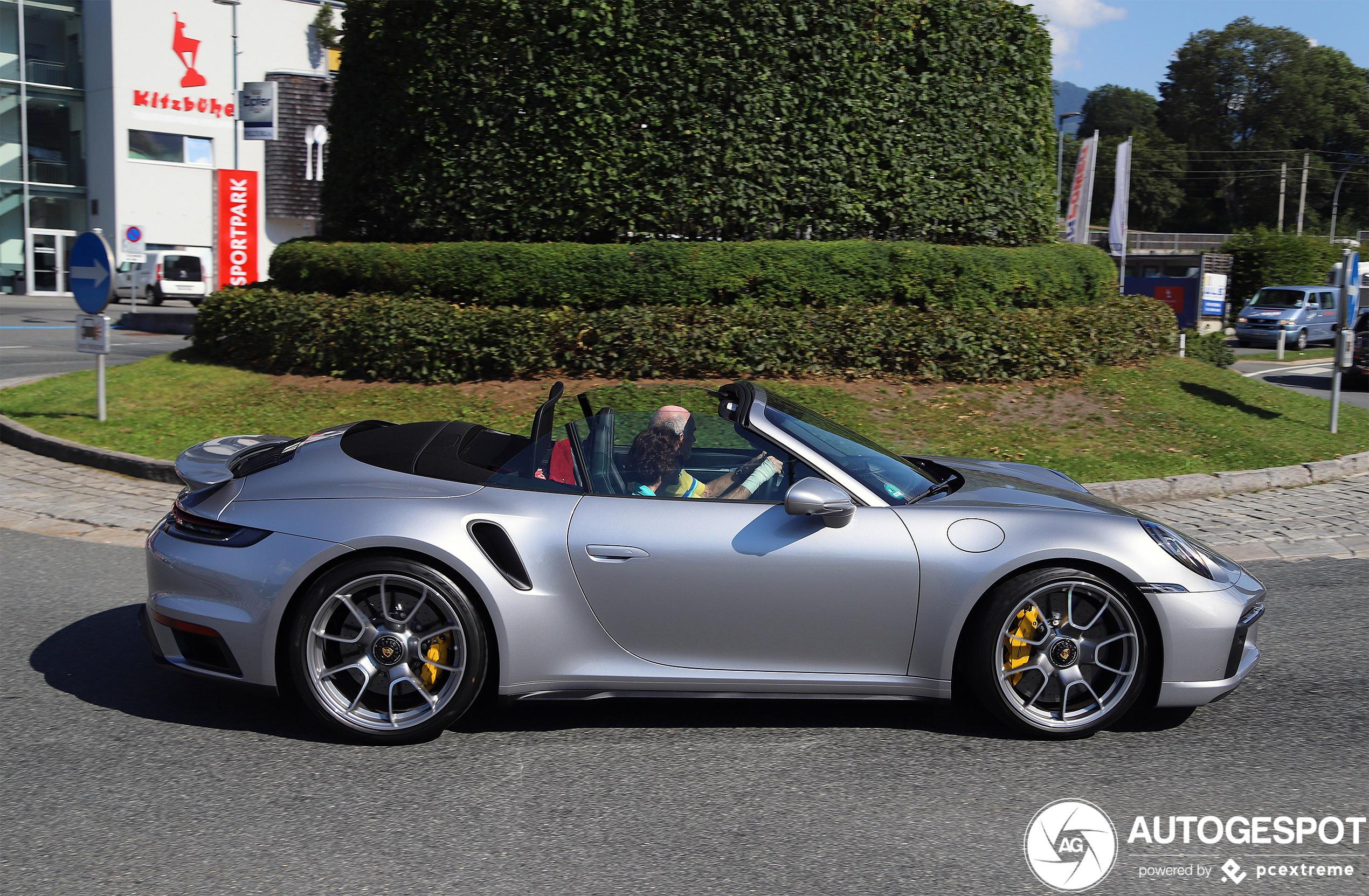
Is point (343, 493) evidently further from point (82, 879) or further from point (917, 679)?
A: point (917, 679)

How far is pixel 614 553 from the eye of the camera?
386 cm

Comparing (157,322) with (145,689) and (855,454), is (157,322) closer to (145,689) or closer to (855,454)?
(145,689)

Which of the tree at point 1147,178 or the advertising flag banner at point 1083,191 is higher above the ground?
the tree at point 1147,178

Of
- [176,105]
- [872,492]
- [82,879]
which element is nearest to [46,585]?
[82,879]

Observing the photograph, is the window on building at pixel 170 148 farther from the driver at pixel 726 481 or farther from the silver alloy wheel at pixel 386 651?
the driver at pixel 726 481

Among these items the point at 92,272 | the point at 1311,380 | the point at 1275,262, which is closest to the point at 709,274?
the point at 92,272

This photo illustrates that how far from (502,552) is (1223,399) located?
1019cm

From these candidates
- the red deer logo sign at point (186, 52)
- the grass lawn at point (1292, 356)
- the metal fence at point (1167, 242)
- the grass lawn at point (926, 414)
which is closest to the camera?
the grass lawn at point (926, 414)

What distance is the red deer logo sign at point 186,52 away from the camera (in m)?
39.8

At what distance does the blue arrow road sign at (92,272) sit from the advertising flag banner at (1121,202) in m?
19.3

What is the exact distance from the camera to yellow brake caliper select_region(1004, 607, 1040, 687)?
396cm

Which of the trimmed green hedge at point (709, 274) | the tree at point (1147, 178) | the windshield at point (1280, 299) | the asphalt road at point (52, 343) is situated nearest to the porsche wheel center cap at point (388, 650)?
the trimmed green hedge at point (709, 274)

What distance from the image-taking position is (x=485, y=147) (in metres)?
12.0

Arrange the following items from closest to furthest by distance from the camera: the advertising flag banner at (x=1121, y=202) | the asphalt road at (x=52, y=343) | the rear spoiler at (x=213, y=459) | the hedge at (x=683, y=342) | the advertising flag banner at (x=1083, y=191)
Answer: the rear spoiler at (x=213, y=459) → the hedge at (x=683, y=342) → the asphalt road at (x=52, y=343) → the advertising flag banner at (x=1083, y=191) → the advertising flag banner at (x=1121, y=202)
